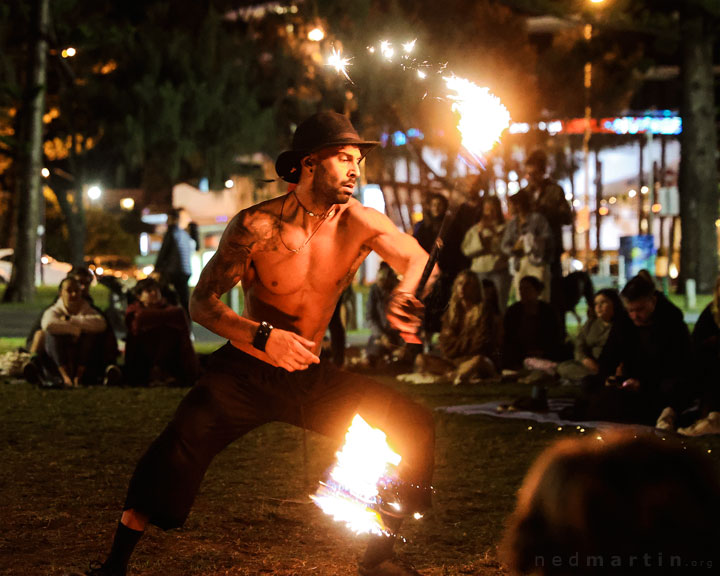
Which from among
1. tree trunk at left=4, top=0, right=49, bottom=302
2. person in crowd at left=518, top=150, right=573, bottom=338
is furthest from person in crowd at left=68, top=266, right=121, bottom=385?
tree trunk at left=4, top=0, right=49, bottom=302

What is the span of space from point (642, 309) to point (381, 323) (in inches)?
189

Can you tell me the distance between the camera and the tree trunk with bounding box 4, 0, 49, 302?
26344 mm

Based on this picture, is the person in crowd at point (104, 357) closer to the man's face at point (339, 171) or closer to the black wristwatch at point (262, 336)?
the man's face at point (339, 171)

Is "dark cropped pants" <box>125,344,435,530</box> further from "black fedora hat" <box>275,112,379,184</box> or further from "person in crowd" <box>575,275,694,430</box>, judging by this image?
"person in crowd" <box>575,275,694,430</box>

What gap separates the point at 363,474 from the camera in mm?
4270

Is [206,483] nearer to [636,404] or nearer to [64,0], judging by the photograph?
[636,404]

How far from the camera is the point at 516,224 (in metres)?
12.3

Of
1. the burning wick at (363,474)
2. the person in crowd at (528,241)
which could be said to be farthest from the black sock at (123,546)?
the person in crowd at (528,241)

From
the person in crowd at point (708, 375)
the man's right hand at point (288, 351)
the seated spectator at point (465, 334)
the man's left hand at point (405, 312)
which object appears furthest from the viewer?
the seated spectator at point (465, 334)

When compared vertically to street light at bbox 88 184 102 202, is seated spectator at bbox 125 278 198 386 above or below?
below

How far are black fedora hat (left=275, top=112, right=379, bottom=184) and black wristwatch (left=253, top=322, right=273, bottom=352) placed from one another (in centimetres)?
70

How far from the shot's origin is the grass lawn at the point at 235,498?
4672 millimetres

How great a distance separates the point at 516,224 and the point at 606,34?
21.8 m

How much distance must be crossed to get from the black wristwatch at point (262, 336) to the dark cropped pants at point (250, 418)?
278 mm
